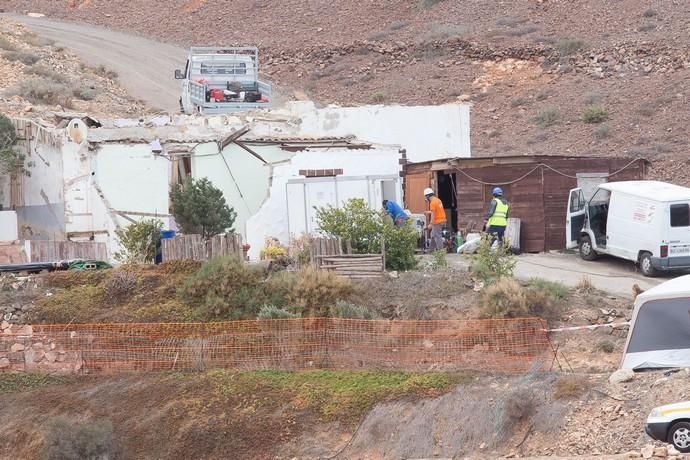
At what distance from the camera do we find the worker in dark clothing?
74.5 ft

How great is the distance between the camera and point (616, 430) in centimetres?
1373

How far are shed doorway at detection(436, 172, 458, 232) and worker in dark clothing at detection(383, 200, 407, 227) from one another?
156 inches

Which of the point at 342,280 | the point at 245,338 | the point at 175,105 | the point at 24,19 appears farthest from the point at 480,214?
the point at 24,19

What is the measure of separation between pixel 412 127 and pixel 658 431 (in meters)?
19.8

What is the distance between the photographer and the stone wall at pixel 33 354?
17719 mm

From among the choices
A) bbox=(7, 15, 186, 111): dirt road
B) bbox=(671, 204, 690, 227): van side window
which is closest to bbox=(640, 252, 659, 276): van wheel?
bbox=(671, 204, 690, 227): van side window

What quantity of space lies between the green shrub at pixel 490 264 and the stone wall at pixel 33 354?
22.2 ft

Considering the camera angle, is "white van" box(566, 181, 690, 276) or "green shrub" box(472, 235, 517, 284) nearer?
"green shrub" box(472, 235, 517, 284)

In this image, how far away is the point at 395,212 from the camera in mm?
22953

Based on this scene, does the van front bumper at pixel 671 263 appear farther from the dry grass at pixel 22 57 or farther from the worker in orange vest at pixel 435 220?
the dry grass at pixel 22 57

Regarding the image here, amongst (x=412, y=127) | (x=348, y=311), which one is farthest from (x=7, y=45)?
(x=348, y=311)

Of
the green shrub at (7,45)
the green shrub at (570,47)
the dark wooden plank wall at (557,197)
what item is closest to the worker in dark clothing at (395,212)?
the dark wooden plank wall at (557,197)

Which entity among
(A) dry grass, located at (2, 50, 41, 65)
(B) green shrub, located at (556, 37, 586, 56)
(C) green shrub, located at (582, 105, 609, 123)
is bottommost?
(C) green shrub, located at (582, 105, 609, 123)

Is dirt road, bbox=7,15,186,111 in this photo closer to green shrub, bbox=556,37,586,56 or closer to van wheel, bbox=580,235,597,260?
green shrub, bbox=556,37,586,56
